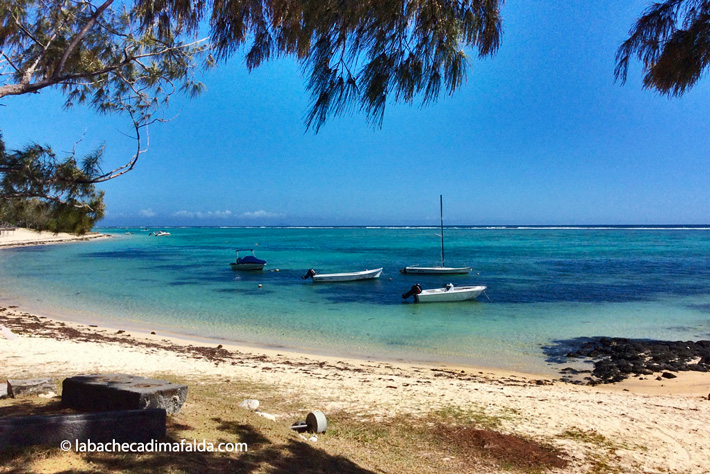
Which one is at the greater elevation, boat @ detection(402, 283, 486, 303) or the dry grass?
the dry grass

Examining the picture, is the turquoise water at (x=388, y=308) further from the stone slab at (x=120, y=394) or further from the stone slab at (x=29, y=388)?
the stone slab at (x=120, y=394)

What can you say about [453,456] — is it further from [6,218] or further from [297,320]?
[297,320]

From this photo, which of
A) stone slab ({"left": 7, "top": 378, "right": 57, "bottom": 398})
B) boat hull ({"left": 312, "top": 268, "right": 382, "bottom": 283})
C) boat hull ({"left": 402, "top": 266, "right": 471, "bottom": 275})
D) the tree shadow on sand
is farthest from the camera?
boat hull ({"left": 402, "top": 266, "right": 471, "bottom": 275})

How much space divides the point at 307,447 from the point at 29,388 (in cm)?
364

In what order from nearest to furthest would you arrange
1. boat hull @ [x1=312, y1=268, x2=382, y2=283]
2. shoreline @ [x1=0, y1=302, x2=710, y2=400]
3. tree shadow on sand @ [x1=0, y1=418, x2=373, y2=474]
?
tree shadow on sand @ [x1=0, y1=418, x2=373, y2=474]
shoreline @ [x1=0, y1=302, x2=710, y2=400]
boat hull @ [x1=312, y1=268, x2=382, y2=283]

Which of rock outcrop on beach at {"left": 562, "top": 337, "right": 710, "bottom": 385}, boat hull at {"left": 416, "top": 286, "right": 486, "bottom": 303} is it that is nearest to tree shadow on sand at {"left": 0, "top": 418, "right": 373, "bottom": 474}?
rock outcrop on beach at {"left": 562, "top": 337, "right": 710, "bottom": 385}

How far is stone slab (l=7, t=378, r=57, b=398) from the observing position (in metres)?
5.50

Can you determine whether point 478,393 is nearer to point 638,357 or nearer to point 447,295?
point 638,357

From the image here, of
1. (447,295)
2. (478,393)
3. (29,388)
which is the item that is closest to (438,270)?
(447,295)

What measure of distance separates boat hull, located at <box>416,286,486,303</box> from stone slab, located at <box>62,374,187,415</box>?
17926 mm

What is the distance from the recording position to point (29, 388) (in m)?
5.56

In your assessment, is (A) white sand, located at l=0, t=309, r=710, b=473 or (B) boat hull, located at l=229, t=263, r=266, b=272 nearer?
(A) white sand, located at l=0, t=309, r=710, b=473

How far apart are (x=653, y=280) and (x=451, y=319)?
68.1 ft

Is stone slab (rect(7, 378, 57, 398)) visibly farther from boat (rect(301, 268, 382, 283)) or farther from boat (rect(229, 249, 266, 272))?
boat (rect(229, 249, 266, 272))
